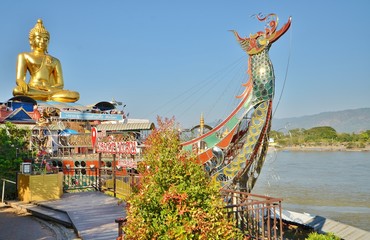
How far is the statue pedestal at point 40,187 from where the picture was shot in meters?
10.8

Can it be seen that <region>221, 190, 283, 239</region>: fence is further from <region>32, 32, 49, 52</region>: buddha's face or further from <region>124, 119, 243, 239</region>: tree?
<region>32, 32, 49, 52</region>: buddha's face

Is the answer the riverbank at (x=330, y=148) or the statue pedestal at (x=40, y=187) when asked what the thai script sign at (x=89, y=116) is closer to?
the statue pedestal at (x=40, y=187)

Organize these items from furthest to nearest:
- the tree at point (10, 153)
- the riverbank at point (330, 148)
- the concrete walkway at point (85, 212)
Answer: the riverbank at point (330, 148) < the tree at point (10, 153) < the concrete walkway at point (85, 212)

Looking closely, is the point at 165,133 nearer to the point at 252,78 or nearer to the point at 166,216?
the point at 166,216

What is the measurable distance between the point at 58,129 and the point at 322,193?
17479 mm

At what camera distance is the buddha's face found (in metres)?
30.5

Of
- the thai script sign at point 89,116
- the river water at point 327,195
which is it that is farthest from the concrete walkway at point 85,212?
the thai script sign at point 89,116

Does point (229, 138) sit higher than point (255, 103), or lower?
lower

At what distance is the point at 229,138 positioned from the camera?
38.9 ft

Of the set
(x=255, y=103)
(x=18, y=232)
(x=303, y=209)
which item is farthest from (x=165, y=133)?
(x=303, y=209)

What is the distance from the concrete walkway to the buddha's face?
22.3m

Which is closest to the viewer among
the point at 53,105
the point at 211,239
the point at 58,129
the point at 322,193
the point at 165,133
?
the point at 211,239

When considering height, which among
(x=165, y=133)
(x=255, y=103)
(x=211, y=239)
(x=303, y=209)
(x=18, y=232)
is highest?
(x=255, y=103)

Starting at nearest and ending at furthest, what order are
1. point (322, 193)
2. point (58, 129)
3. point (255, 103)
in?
point (255, 103) → point (322, 193) → point (58, 129)
